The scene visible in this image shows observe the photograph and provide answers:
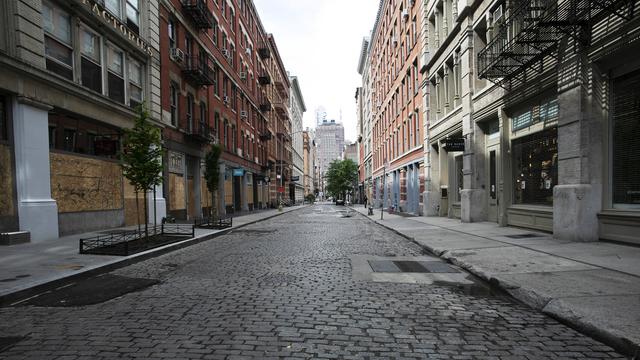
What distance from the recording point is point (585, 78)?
975 centimetres

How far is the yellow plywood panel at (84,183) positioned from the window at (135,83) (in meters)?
3.58

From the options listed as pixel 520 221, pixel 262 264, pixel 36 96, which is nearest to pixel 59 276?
pixel 262 264

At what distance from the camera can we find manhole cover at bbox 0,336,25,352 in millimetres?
3871

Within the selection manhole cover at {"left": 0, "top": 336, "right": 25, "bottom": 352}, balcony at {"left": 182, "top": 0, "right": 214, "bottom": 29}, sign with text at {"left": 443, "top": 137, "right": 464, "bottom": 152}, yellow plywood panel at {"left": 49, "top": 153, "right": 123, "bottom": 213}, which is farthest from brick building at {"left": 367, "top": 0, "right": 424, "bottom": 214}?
manhole cover at {"left": 0, "top": 336, "right": 25, "bottom": 352}

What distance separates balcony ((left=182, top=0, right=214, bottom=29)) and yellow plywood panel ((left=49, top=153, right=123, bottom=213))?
11.7m

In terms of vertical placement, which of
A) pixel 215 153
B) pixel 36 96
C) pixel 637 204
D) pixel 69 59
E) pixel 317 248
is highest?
pixel 69 59

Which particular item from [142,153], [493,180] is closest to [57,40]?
[142,153]

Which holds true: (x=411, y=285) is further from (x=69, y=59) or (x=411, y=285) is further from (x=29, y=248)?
(x=69, y=59)

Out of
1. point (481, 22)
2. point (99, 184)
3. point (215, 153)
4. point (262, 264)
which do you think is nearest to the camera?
point (262, 264)

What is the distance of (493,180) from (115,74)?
1642 centimetres

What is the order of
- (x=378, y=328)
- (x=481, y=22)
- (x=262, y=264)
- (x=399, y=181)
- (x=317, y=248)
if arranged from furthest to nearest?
(x=399, y=181)
(x=481, y=22)
(x=317, y=248)
(x=262, y=264)
(x=378, y=328)

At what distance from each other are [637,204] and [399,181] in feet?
82.3

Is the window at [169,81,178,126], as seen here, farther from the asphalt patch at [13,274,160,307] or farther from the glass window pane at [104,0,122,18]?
the asphalt patch at [13,274,160,307]

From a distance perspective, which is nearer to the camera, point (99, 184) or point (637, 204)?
point (637, 204)
